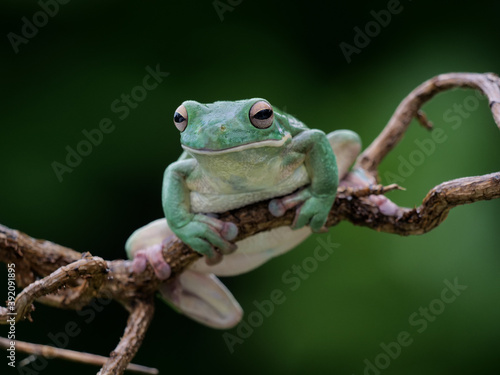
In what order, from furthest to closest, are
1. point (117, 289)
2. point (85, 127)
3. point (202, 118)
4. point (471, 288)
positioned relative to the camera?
point (85, 127) < point (471, 288) < point (117, 289) < point (202, 118)

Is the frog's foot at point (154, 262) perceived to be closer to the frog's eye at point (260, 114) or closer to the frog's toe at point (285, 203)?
the frog's toe at point (285, 203)

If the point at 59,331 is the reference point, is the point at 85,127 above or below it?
above

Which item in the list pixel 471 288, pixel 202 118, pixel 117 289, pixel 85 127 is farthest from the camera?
pixel 85 127

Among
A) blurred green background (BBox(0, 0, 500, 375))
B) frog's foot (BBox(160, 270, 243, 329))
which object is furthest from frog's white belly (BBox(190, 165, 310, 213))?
blurred green background (BBox(0, 0, 500, 375))

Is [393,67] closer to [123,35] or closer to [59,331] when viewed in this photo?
[123,35]

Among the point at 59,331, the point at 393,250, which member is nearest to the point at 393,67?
the point at 393,250

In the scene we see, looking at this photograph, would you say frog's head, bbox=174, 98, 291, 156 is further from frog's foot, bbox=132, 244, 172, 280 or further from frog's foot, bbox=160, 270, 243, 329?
frog's foot, bbox=160, 270, 243, 329

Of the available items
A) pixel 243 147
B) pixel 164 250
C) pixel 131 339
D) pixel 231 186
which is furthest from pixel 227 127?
pixel 131 339

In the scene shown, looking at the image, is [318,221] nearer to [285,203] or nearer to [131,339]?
[285,203]
